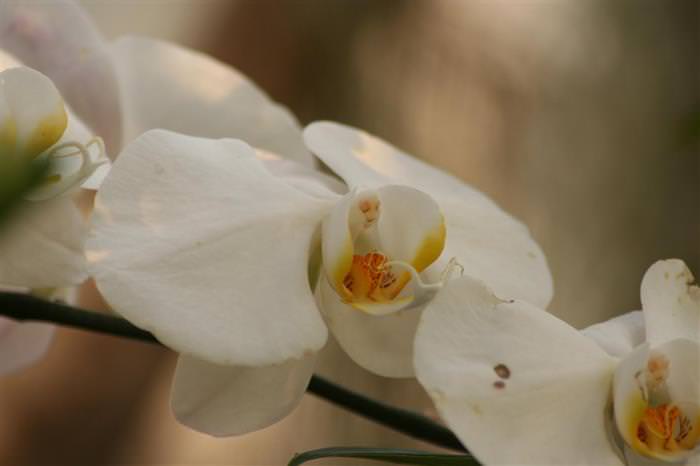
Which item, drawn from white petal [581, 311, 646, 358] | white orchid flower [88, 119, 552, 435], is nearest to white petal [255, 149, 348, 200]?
white orchid flower [88, 119, 552, 435]

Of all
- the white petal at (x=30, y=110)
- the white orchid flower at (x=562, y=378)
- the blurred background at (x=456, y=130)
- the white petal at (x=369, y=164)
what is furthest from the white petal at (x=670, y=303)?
the blurred background at (x=456, y=130)

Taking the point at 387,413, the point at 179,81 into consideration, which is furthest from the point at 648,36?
the point at 387,413

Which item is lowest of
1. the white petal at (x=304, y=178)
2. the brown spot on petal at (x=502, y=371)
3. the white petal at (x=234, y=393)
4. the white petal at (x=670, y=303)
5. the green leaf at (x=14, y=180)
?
the white petal at (x=234, y=393)

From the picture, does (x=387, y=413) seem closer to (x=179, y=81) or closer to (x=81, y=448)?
(x=179, y=81)

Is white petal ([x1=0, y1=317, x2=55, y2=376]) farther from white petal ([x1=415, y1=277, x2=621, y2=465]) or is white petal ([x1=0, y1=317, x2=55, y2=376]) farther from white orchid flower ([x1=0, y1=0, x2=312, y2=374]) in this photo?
white petal ([x1=415, y1=277, x2=621, y2=465])

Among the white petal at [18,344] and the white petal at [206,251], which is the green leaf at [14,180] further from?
the white petal at [18,344]

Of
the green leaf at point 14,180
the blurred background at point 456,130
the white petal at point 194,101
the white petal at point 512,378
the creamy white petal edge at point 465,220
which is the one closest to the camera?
the green leaf at point 14,180
